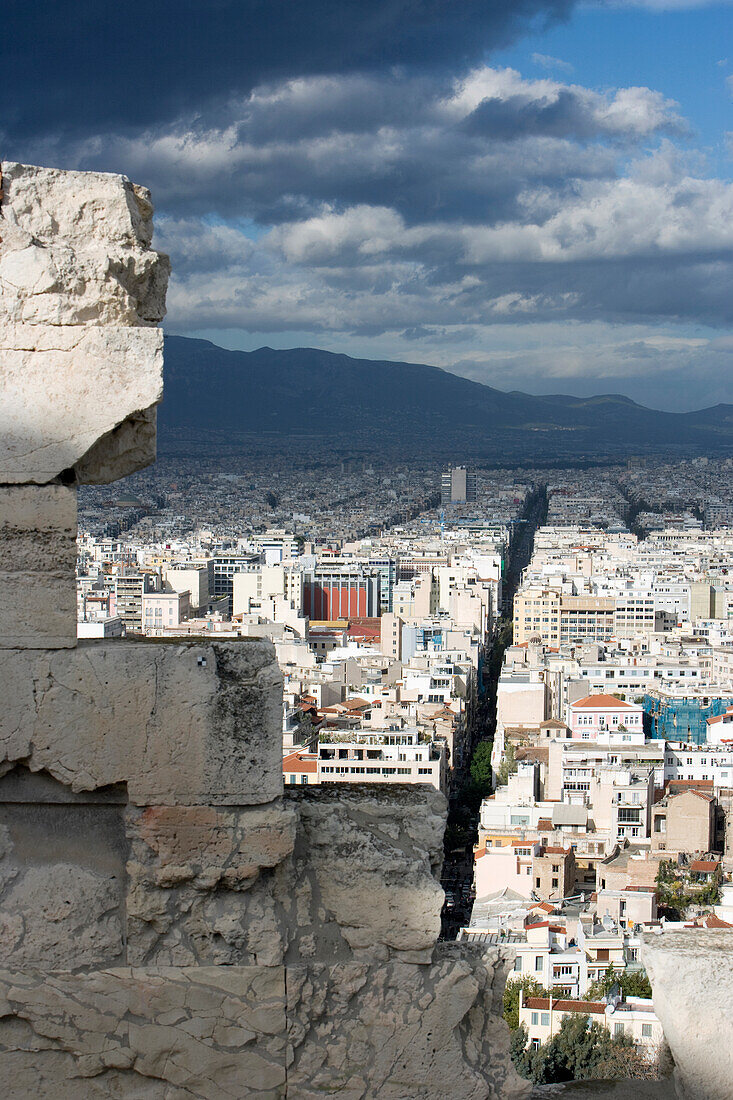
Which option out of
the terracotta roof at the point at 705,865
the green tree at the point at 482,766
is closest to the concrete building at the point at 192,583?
the green tree at the point at 482,766

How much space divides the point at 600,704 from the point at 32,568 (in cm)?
2576

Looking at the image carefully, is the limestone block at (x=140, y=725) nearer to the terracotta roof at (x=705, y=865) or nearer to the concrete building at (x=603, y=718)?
the terracotta roof at (x=705, y=865)

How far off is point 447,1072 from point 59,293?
1415 mm

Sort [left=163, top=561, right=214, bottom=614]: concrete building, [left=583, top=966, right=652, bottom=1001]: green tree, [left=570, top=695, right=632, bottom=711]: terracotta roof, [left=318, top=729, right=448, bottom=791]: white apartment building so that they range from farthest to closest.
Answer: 1. [left=163, top=561, right=214, bottom=614]: concrete building
2. [left=570, top=695, right=632, bottom=711]: terracotta roof
3. [left=318, top=729, right=448, bottom=791]: white apartment building
4. [left=583, top=966, right=652, bottom=1001]: green tree

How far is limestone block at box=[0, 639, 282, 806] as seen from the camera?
2236mm

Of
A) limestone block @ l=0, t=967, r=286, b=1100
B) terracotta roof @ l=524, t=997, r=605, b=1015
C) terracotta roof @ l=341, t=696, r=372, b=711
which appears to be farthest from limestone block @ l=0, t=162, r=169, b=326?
terracotta roof @ l=341, t=696, r=372, b=711

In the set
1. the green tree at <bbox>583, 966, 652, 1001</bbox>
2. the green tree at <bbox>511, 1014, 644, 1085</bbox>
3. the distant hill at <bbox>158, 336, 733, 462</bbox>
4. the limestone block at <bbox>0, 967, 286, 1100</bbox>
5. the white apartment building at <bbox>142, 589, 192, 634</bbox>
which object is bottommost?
the green tree at <bbox>583, 966, 652, 1001</bbox>

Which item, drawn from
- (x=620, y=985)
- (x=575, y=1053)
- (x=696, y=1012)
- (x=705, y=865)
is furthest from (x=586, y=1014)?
(x=696, y=1012)

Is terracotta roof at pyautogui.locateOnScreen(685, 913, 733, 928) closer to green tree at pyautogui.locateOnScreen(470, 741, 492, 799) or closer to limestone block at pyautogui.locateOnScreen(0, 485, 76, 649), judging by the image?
green tree at pyautogui.locateOnScreen(470, 741, 492, 799)

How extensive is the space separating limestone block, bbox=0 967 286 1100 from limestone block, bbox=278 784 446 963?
0.42 feet

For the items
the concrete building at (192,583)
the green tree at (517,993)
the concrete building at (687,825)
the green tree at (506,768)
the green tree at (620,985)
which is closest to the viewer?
the green tree at (517,993)

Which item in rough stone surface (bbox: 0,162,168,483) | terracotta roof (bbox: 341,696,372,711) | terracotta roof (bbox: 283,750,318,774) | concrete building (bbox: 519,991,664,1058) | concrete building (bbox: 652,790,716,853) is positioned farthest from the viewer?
terracotta roof (bbox: 341,696,372,711)

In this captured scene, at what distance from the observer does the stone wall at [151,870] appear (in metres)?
2.21

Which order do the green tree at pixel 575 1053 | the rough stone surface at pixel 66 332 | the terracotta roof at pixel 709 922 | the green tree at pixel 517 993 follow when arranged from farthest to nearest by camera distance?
Result: 1. the terracotta roof at pixel 709 922
2. the green tree at pixel 517 993
3. the green tree at pixel 575 1053
4. the rough stone surface at pixel 66 332
